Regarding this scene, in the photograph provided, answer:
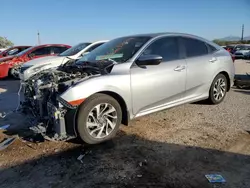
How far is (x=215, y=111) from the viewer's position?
5.28m

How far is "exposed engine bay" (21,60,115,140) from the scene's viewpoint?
11.4 ft

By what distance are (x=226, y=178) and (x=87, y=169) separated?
1650mm

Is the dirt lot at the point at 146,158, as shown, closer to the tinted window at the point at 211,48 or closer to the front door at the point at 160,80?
the front door at the point at 160,80

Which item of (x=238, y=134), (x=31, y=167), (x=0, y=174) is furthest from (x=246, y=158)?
(x=0, y=174)

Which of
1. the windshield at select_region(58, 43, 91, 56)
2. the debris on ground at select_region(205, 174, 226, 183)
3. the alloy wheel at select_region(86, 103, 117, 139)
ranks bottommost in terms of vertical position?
the debris on ground at select_region(205, 174, 226, 183)

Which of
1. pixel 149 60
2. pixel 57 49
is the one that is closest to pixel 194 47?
pixel 149 60

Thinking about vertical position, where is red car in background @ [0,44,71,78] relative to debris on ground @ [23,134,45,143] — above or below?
above

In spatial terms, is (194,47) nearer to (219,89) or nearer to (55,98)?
(219,89)

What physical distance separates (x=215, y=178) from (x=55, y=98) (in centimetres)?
236

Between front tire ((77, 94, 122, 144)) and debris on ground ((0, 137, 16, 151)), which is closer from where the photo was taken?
front tire ((77, 94, 122, 144))

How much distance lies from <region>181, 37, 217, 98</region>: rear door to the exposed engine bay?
5.44 feet

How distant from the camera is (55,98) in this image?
3609 mm

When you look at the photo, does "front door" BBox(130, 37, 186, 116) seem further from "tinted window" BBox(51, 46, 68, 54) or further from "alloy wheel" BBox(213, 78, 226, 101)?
"tinted window" BBox(51, 46, 68, 54)

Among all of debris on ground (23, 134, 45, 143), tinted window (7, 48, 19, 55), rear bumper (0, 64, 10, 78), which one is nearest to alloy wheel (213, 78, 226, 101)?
debris on ground (23, 134, 45, 143)
